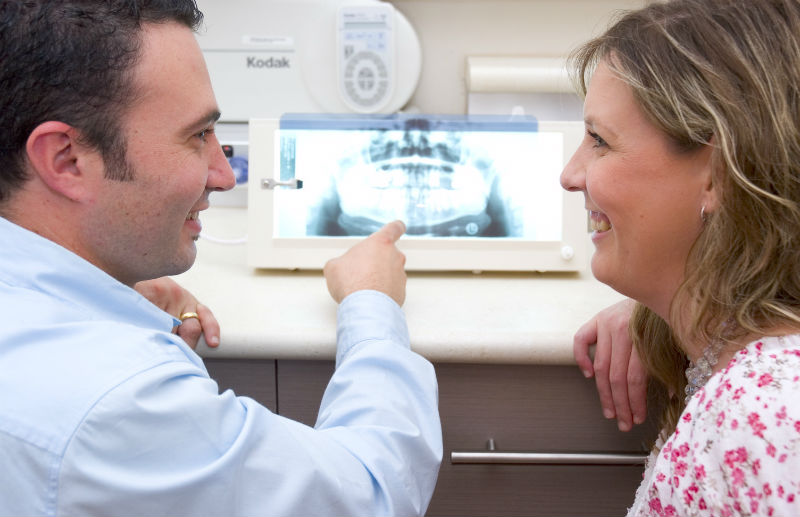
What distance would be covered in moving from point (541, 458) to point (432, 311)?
0.26 meters

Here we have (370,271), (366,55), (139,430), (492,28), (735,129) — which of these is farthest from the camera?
(492,28)

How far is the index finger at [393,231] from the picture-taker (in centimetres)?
122

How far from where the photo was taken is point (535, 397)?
1.04 meters

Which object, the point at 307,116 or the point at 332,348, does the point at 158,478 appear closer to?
the point at 332,348

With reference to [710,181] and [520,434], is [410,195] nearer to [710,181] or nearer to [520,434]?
[520,434]

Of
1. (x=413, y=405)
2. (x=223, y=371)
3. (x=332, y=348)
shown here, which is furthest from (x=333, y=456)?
(x=223, y=371)

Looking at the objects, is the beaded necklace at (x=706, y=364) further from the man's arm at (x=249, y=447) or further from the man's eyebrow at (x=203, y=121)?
the man's eyebrow at (x=203, y=121)

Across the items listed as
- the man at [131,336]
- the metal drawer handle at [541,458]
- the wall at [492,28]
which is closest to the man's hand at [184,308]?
the man at [131,336]

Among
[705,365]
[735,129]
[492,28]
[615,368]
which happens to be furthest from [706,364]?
[492,28]

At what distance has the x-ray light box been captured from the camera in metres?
1.34

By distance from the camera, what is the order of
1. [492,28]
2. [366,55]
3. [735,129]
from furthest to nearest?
[492,28], [366,55], [735,129]

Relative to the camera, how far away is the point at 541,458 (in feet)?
3.43

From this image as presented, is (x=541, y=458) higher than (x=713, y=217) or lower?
lower

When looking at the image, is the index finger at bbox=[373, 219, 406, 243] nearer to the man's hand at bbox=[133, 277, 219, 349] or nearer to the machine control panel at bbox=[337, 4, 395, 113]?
the man's hand at bbox=[133, 277, 219, 349]
